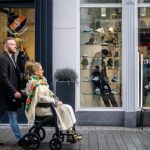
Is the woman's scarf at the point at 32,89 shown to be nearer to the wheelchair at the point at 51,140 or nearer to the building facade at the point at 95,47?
the wheelchair at the point at 51,140

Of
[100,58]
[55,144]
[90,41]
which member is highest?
[90,41]

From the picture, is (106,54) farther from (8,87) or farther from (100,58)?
(8,87)

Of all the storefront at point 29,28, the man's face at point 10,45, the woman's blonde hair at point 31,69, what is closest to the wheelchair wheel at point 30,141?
the woman's blonde hair at point 31,69

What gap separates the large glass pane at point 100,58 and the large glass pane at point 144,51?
52cm

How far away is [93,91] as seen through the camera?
38.7 feet

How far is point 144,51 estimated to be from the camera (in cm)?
1157

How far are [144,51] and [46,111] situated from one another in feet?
12.5

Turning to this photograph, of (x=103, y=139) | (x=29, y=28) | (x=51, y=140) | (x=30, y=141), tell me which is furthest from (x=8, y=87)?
(x=29, y=28)

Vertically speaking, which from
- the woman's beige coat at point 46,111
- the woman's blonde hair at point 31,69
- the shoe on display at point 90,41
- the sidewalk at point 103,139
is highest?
the shoe on display at point 90,41

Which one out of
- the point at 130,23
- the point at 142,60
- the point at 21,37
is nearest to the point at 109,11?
the point at 130,23

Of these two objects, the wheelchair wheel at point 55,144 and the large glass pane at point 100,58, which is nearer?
the wheelchair wheel at point 55,144

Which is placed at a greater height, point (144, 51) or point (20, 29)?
point (20, 29)

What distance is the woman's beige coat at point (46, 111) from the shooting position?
28.0 ft

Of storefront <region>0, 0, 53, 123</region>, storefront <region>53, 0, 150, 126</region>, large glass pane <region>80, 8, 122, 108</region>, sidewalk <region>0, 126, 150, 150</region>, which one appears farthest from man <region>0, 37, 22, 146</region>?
large glass pane <region>80, 8, 122, 108</region>
